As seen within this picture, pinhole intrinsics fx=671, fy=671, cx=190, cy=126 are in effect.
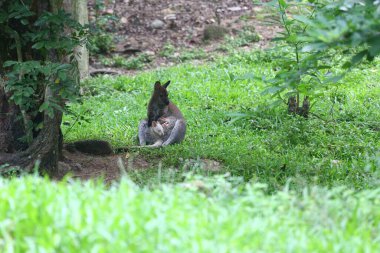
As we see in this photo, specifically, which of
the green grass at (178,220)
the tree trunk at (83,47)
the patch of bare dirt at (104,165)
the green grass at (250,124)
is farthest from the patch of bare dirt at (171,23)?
the green grass at (178,220)

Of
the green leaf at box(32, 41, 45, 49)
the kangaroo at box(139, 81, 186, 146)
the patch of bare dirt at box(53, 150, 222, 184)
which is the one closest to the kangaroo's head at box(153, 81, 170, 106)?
the kangaroo at box(139, 81, 186, 146)

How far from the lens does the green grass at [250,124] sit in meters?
7.88

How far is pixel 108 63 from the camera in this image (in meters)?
15.9

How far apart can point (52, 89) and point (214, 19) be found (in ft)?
35.9

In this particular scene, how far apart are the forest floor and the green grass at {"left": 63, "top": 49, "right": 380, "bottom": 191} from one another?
143 centimetres

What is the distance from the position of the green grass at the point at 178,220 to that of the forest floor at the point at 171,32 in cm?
958

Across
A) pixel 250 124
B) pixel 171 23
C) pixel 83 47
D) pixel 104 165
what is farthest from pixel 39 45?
pixel 171 23

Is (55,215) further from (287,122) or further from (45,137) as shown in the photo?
(287,122)

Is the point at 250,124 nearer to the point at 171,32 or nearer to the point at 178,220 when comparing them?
the point at 178,220

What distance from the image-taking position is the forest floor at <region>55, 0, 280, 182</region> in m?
15.5

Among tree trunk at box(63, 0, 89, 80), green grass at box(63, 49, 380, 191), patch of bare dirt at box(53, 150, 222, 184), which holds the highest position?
tree trunk at box(63, 0, 89, 80)

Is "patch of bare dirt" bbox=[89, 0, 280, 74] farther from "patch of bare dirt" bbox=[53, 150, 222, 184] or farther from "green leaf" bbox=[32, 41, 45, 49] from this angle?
"green leaf" bbox=[32, 41, 45, 49]

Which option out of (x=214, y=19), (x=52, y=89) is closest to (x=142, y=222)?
(x=52, y=89)

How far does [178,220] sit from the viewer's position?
4.12 m
